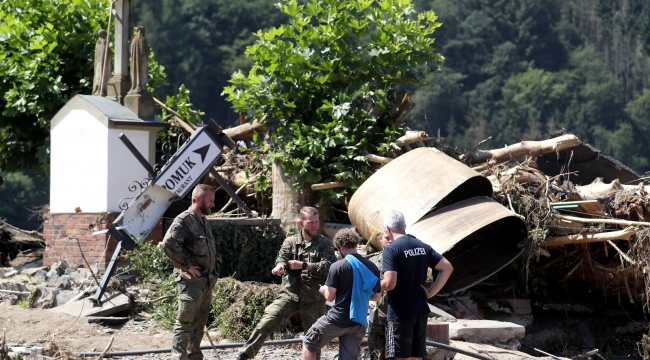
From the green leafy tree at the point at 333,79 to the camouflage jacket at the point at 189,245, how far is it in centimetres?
469

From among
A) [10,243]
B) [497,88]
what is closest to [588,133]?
[497,88]

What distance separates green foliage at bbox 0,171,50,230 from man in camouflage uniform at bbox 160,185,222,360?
1539 inches

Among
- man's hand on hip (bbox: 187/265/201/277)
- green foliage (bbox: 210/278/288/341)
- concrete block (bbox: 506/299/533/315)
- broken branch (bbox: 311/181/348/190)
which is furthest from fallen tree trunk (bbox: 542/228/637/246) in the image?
man's hand on hip (bbox: 187/265/201/277)

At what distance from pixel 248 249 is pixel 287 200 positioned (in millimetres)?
995

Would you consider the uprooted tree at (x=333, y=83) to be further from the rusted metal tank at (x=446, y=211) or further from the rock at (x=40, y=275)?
the rock at (x=40, y=275)

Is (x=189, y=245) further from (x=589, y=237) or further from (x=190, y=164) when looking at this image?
(x=589, y=237)

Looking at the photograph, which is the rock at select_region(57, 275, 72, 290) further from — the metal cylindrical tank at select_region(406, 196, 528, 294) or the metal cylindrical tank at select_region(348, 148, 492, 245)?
the metal cylindrical tank at select_region(406, 196, 528, 294)

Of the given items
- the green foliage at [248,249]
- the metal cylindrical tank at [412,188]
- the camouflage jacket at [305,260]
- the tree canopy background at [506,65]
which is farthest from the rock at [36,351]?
the tree canopy background at [506,65]

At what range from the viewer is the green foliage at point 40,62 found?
1564 centimetres

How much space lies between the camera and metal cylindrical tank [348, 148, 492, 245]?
1245cm

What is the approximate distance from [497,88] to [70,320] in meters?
63.4

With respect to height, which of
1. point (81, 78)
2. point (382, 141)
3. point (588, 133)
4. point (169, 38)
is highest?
point (169, 38)

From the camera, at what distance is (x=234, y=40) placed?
69625 millimetres

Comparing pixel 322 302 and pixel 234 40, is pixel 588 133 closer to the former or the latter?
pixel 234 40
